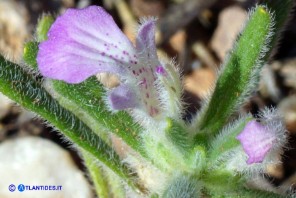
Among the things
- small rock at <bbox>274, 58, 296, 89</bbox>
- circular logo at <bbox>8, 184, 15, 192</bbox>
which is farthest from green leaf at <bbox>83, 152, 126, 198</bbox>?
small rock at <bbox>274, 58, 296, 89</bbox>

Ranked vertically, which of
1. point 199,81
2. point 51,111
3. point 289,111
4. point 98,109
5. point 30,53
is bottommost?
point 289,111

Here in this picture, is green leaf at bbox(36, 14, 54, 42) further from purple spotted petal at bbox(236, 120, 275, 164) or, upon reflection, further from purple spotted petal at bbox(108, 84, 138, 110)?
purple spotted petal at bbox(236, 120, 275, 164)

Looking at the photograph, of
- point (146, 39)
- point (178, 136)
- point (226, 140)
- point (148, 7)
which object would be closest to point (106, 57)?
point (146, 39)

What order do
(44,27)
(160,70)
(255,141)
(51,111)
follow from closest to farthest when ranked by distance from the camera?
(255,141), (160,70), (51,111), (44,27)

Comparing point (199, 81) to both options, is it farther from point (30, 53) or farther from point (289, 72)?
point (30, 53)

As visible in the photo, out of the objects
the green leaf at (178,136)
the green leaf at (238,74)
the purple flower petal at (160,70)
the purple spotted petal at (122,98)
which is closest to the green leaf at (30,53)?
the purple spotted petal at (122,98)

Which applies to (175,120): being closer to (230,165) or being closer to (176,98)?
(176,98)
